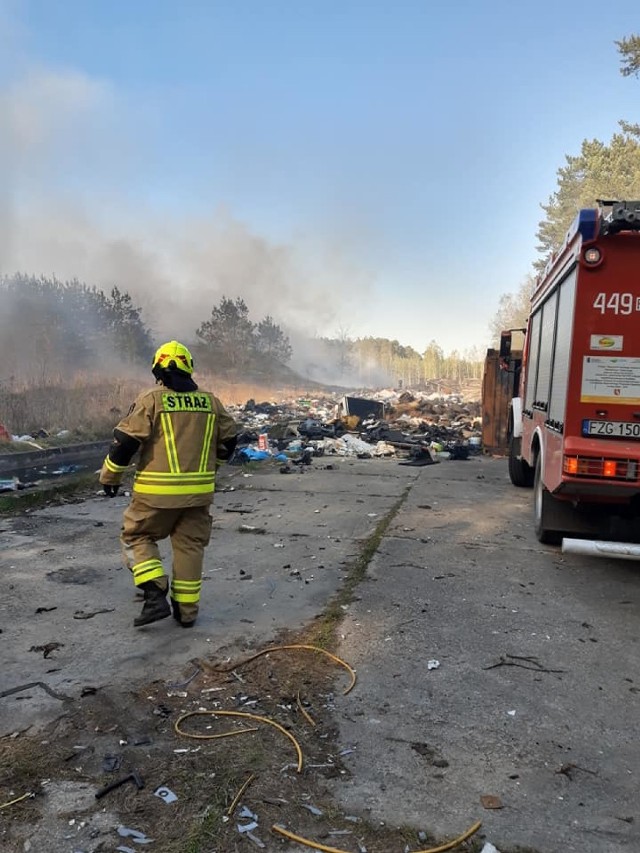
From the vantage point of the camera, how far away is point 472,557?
5473 mm

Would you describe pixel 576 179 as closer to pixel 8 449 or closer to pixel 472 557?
pixel 8 449

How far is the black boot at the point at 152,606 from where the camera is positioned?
12.1 feet

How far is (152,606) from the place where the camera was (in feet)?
12.1

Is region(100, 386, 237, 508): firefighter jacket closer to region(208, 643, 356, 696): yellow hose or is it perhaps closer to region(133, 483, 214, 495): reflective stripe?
region(133, 483, 214, 495): reflective stripe

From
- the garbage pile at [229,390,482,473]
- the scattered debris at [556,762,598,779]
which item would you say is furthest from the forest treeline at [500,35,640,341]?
the scattered debris at [556,762,598,779]

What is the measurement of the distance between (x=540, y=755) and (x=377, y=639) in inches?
49.0

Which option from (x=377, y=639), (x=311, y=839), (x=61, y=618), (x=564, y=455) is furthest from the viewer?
(x=564, y=455)

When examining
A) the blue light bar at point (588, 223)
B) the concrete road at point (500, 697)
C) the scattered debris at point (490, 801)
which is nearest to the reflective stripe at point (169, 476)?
the concrete road at point (500, 697)

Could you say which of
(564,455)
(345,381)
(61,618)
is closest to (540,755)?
(564,455)

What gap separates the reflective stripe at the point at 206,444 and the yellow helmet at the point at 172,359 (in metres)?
0.33

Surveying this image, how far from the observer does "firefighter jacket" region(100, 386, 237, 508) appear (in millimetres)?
3613

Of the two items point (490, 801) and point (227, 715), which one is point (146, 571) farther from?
point (490, 801)

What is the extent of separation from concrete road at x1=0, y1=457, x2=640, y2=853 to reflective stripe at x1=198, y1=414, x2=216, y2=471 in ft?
3.27

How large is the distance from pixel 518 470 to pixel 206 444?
658cm
